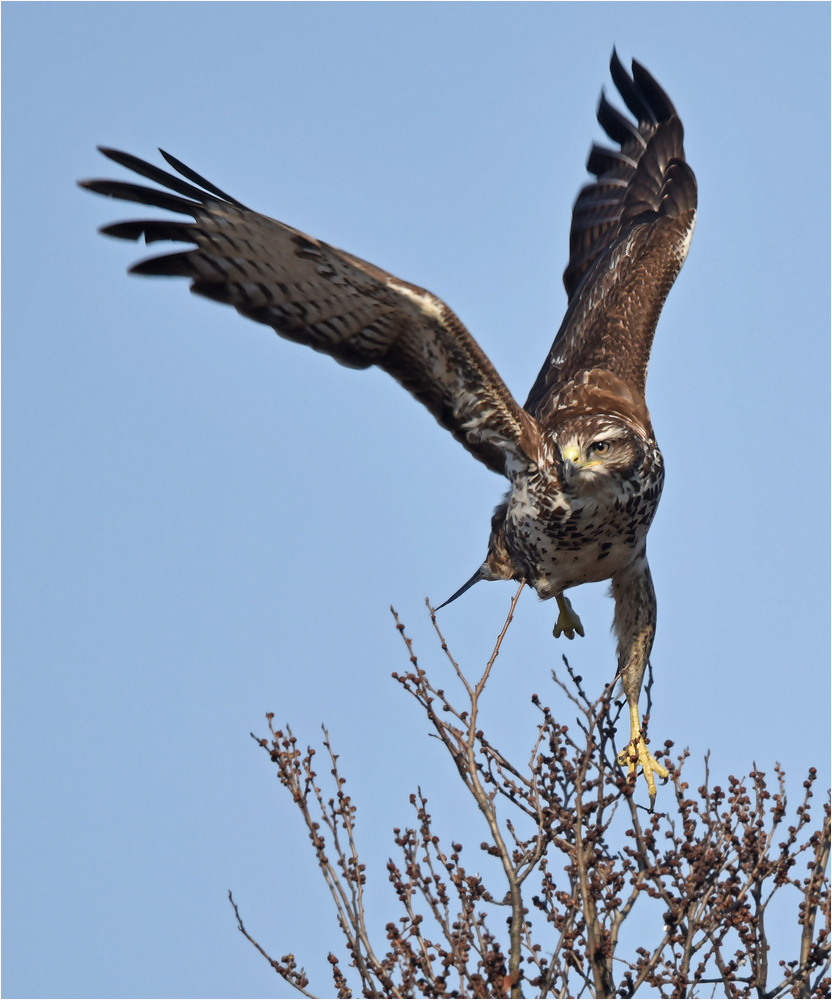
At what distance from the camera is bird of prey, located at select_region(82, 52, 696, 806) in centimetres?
666

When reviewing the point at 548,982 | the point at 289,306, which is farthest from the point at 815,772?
the point at 289,306

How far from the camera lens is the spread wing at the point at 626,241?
8336 millimetres

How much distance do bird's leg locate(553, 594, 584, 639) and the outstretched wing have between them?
39.1 inches

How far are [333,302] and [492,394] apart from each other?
0.91 metres

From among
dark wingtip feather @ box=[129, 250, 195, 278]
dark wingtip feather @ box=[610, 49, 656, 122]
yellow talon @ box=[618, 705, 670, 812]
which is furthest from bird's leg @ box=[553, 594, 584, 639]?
dark wingtip feather @ box=[610, 49, 656, 122]

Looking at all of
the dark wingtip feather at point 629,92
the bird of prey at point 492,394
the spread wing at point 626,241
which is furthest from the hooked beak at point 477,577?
the dark wingtip feather at point 629,92

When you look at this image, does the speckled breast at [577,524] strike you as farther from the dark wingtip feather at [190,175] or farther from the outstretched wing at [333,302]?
the dark wingtip feather at [190,175]

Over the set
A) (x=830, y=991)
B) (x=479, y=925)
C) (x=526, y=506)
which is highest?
(x=526, y=506)

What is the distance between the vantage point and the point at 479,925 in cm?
483

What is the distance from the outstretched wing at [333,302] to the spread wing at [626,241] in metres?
0.66

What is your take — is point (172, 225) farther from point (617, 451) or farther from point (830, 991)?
point (830, 991)

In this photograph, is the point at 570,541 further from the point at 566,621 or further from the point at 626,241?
the point at 626,241

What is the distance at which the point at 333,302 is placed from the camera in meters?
6.96

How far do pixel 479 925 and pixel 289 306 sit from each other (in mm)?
3354
